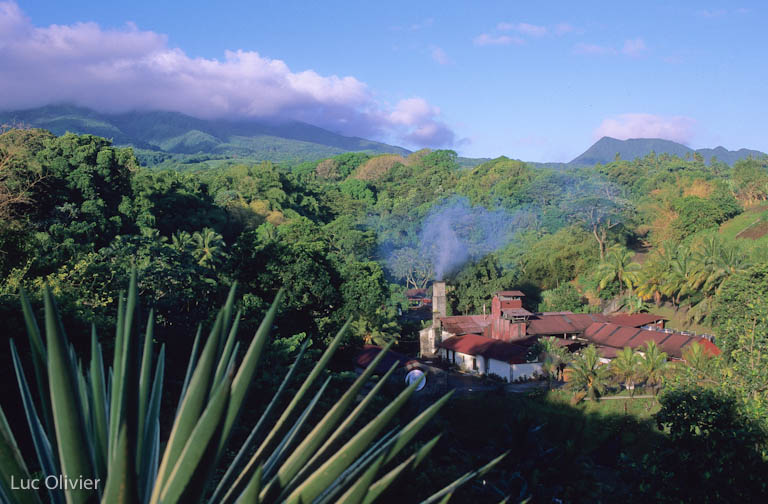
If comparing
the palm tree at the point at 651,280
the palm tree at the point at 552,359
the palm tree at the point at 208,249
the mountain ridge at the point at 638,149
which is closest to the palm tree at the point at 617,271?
the palm tree at the point at 651,280

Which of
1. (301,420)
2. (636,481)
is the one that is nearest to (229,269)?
(636,481)

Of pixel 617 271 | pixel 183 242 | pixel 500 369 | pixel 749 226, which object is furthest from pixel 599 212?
pixel 183 242

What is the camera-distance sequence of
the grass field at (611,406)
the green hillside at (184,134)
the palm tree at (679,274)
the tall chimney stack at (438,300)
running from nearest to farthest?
1. the grass field at (611,406)
2. the tall chimney stack at (438,300)
3. the palm tree at (679,274)
4. the green hillside at (184,134)

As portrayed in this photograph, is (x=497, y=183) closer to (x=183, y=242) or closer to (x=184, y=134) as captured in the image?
(x=183, y=242)

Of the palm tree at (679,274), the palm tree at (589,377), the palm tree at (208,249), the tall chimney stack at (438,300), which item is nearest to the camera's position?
the palm tree at (589,377)

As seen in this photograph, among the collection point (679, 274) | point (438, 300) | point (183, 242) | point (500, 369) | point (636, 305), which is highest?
point (183, 242)

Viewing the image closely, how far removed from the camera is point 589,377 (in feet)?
55.8

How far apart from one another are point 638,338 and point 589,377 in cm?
699

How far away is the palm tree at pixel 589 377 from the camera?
1691cm

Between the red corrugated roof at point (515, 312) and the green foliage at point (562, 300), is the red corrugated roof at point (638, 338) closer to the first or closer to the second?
the red corrugated roof at point (515, 312)

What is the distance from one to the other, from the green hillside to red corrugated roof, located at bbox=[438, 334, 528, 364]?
3210 inches

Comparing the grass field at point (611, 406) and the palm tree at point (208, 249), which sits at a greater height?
the palm tree at point (208, 249)

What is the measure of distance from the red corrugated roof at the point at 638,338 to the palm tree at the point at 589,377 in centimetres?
415

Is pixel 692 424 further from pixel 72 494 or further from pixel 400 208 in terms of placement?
pixel 400 208
